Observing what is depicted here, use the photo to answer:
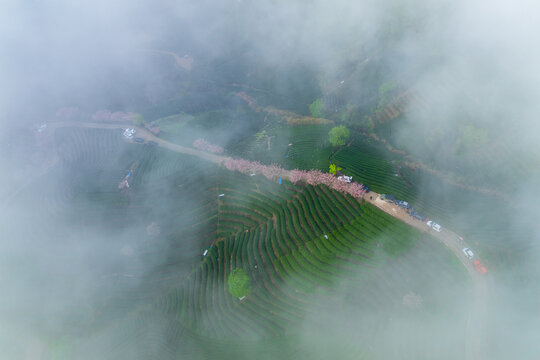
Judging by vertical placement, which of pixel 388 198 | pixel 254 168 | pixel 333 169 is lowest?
pixel 388 198

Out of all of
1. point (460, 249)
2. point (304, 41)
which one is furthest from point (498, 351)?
point (304, 41)

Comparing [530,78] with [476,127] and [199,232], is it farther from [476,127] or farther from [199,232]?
[199,232]

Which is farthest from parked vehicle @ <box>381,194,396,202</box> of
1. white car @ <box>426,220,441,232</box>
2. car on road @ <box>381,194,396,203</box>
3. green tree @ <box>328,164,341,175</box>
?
green tree @ <box>328,164,341,175</box>

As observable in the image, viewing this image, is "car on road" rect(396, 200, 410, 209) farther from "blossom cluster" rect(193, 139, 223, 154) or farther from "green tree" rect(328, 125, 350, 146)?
"blossom cluster" rect(193, 139, 223, 154)

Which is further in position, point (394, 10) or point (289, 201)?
point (394, 10)

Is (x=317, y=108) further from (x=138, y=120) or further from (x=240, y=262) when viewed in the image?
(x=138, y=120)

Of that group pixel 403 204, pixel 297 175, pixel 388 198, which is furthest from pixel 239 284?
pixel 403 204
